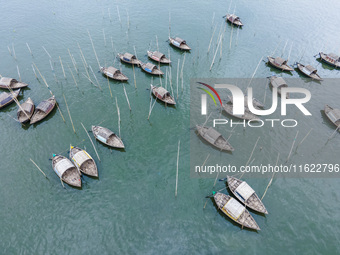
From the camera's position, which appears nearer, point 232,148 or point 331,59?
point 232,148

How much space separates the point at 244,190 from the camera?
1291 inches

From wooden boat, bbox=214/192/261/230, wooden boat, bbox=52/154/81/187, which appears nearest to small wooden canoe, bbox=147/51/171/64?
wooden boat, bbox=52/154/81/187

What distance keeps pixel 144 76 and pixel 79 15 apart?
47165mm

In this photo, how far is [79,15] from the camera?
7944 cm

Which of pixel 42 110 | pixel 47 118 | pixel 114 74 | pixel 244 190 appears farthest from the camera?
pixel 114 74

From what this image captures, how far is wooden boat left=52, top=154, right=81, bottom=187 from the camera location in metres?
33.9

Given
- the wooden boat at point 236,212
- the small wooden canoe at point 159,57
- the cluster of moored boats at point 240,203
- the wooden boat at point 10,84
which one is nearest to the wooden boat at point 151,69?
the small wooden canoe at point 159,57

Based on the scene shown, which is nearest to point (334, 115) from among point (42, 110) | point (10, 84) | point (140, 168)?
point (140, 168)

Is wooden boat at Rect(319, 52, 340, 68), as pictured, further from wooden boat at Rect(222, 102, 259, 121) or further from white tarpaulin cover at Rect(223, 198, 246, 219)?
white tarpaulin cover at Rect(223, 198, 246, 219)

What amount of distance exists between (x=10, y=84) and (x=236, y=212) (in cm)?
5671

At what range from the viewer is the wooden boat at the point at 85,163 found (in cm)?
3525

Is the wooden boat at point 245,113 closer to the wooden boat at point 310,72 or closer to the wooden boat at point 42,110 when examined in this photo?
the wooden boat at point 310,72

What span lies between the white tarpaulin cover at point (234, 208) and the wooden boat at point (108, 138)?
21.4 meters

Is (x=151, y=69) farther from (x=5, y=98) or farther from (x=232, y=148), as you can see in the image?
(x=5, y=98)
